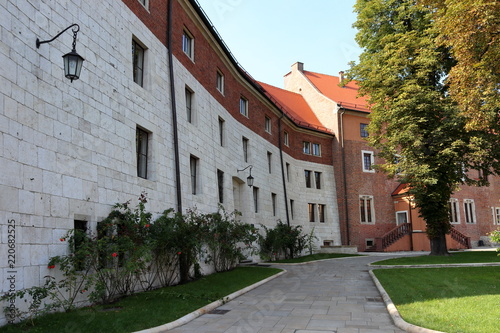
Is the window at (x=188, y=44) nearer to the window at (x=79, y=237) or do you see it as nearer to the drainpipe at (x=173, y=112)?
the drainpipe at (x=173, y=112)

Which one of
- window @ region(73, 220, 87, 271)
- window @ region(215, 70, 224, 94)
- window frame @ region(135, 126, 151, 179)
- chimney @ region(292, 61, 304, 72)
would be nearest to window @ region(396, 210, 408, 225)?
chimney @ region(292, 61, 304, 72)

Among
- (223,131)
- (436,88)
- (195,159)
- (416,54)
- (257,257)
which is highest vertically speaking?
(416,54)

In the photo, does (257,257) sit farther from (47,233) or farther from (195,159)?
(47,233)

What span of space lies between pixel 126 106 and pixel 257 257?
43.2 feet

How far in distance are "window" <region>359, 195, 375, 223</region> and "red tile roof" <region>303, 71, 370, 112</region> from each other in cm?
746

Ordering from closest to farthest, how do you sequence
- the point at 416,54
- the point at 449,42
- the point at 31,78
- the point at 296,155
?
1. the point at 31,78
2. the point at 449,42
3. the point at 416,54
4. the point at 296,155

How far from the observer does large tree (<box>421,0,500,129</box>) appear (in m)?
11.1

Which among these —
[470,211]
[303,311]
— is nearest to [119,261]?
[303,311]

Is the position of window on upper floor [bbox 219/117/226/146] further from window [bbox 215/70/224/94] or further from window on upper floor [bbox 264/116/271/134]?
window on upper floor [bbox 264/116/271/134]

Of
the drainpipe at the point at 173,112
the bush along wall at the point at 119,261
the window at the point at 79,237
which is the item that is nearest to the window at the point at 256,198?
the bush along wall at the point at 119,261

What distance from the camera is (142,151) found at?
11.8m

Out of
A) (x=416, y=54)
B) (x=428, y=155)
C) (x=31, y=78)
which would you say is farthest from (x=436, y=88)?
(x=31, y=78)

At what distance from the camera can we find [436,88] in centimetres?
2131

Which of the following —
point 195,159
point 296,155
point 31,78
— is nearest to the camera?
point 31,78
